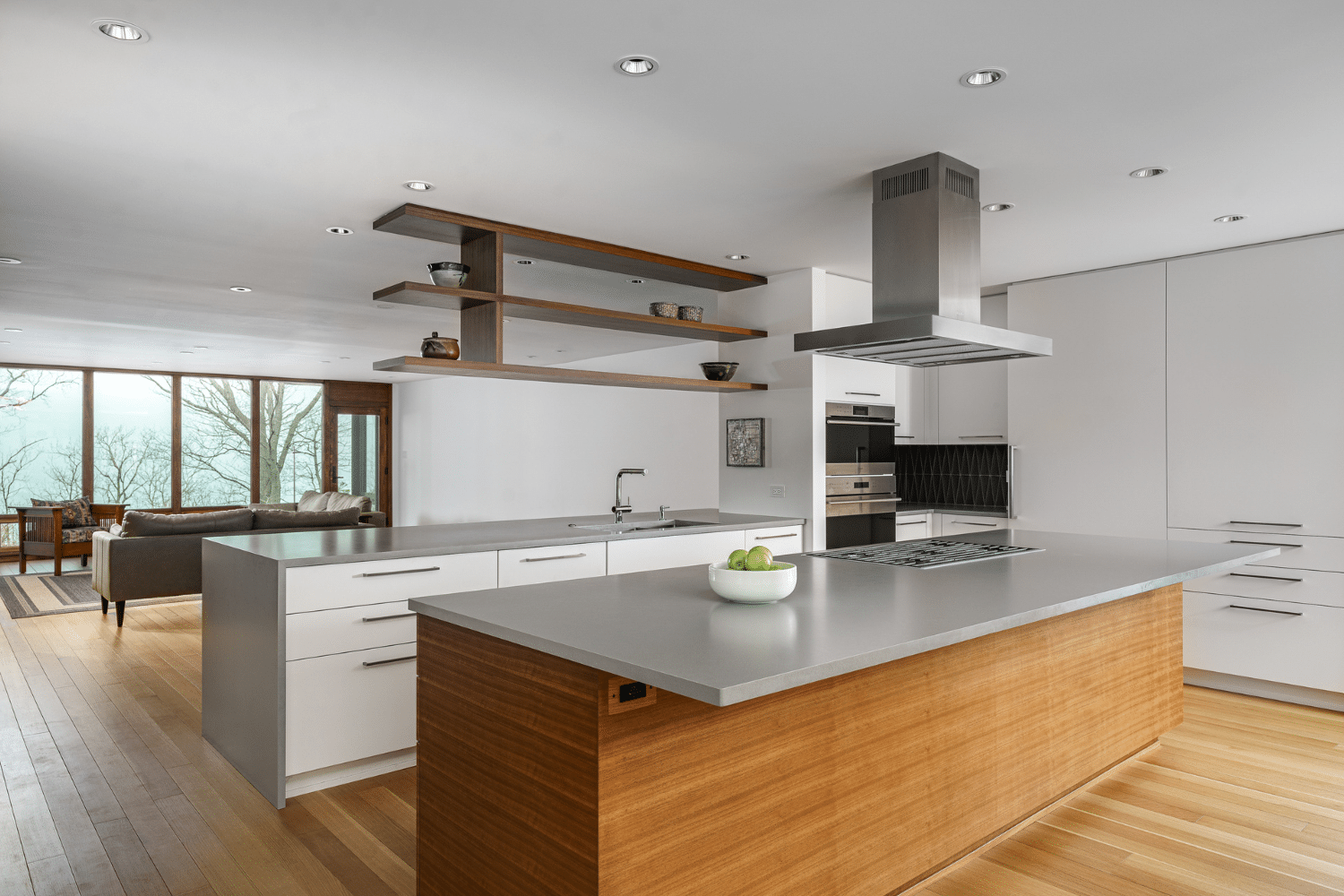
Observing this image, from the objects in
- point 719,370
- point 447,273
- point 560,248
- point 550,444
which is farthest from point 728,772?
point 550,444

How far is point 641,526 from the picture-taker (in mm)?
4449

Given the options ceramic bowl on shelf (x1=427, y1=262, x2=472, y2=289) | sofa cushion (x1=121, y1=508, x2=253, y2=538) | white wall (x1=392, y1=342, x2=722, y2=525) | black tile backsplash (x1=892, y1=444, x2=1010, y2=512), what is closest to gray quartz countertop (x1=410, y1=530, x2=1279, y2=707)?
ceramic bowl on shelf (x1=427, y1=262, x2=472, y2=289)

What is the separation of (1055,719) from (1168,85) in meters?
2.07

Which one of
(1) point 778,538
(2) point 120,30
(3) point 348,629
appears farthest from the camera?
(1) point 778,538

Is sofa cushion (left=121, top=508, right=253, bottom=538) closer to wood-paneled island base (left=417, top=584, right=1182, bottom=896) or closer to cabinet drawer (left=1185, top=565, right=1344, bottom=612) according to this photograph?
wood-paneled island base (left=417, top=584, right=1182, bottom=896)

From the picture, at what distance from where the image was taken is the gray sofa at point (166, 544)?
19.5 feet

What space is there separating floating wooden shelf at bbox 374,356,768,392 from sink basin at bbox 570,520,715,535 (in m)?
0.75

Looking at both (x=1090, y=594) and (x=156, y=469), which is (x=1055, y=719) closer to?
(x=1090, y=594)

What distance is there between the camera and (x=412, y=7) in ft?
6.42

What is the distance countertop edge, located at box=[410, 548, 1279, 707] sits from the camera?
1414 mm

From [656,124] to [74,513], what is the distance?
9.28 m

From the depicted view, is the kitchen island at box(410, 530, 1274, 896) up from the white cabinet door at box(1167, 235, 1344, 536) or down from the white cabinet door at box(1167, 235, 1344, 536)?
down

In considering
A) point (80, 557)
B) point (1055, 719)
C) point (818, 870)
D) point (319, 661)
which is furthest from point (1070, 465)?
point (80, 557)

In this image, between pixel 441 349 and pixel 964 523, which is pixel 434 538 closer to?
pixel 441 349
